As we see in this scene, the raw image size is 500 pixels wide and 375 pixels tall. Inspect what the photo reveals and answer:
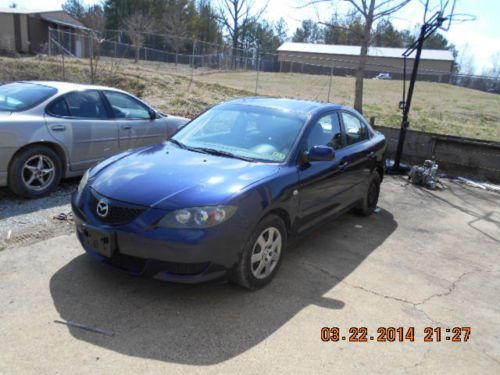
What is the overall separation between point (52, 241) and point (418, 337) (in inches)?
139

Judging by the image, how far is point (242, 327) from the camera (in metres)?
3.19

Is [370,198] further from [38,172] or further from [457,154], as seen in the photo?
[38,172]

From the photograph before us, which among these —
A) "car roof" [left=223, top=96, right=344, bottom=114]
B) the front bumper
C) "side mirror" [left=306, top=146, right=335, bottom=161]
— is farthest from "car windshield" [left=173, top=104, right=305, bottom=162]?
the front bumper

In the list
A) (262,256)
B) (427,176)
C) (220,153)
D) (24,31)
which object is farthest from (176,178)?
(24,31)

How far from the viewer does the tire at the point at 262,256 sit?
3461mm

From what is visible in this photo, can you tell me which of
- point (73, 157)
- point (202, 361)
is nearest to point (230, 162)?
point (202, 361)

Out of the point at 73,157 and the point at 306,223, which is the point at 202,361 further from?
the point at 73,157

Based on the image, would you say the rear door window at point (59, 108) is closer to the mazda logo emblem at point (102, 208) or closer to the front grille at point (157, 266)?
the mazda logo emblem at point (102, 208)

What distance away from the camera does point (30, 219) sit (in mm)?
4863

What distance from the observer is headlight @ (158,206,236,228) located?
317 centimetres

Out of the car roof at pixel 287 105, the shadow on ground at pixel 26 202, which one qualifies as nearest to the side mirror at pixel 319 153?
the car roof at pixel 287 105

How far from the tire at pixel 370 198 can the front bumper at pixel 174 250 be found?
3.01 meters

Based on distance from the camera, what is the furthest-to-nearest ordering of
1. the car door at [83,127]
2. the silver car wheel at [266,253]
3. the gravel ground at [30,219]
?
the car door at [83,127], the gravel ground at [30,219], the silver car wheel at [266,253]

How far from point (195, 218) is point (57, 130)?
10.7 feet
